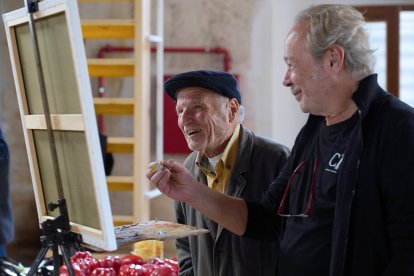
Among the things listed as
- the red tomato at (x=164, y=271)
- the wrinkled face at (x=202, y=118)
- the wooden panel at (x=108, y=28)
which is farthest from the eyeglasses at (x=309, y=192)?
the wooden panel at (x=108, y=28)

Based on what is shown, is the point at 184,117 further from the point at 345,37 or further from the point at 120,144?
the point at 120,144

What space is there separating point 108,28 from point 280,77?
1.59m

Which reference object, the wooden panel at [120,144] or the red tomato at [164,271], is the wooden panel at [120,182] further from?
the red tomato at [164,271]

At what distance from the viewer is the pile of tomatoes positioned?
102 inches

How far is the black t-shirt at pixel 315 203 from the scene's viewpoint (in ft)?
5.76

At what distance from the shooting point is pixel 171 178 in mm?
2041

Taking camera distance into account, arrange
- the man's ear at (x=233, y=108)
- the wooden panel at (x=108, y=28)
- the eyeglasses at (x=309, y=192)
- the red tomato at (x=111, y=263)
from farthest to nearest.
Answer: the wooden panel at (x=108, y=28) → the red tomato at (x=111, y=263) → the man's ear at (x=233, y=108) → the eyeglasses at (x=309, y=192)

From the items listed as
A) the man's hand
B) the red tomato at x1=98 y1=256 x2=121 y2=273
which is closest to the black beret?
the man's hand

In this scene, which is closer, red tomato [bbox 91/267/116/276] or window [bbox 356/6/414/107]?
red tomato [bbox 91/267/116/276]

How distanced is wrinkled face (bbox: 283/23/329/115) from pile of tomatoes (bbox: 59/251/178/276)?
109cm

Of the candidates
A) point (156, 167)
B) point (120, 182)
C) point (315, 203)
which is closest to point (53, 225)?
point (156, 167)

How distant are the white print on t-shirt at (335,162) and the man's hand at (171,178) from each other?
0.46 metres

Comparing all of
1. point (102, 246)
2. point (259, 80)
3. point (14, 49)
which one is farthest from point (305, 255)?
point (259, 80)

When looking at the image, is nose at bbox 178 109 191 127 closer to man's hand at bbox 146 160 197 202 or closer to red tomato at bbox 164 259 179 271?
man's hand at bbox 146 160 197 202
